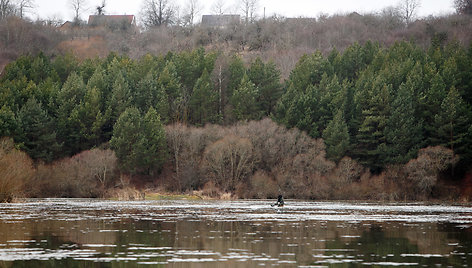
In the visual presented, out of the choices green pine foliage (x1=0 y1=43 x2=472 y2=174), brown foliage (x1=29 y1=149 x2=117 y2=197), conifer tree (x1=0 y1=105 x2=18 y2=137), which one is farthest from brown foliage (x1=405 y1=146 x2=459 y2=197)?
conifer tree (x1=0 y1=105 x2=18 y2=137)

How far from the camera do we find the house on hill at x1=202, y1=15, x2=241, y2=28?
6043 inches

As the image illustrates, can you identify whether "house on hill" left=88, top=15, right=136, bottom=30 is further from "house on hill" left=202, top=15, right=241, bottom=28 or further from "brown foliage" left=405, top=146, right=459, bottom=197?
"brown foliage" left=405, top=146, right=459, bottom=197

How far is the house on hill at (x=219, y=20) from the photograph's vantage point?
153500 mm

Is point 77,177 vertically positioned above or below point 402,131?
below

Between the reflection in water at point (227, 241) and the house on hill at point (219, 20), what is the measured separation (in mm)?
113374

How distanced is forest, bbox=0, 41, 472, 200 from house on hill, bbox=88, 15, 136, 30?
4769cm

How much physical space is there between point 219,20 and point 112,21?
81.4 feet

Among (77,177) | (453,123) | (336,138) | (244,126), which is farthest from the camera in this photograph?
(244,126)

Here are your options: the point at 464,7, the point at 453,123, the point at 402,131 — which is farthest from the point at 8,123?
the point at 464,7

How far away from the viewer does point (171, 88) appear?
102 metres

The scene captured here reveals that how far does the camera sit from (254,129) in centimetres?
8906

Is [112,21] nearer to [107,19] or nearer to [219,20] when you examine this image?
[107,19]

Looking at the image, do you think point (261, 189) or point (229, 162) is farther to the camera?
point (229, 162)

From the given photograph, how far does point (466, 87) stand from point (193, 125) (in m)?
36.9
